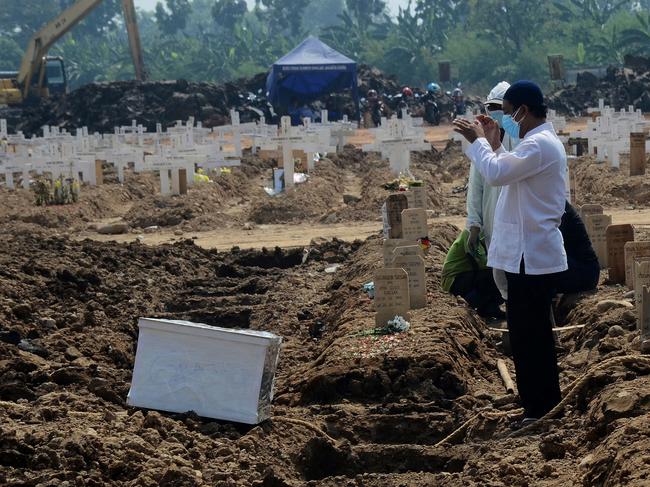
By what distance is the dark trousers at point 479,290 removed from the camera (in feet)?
37.0

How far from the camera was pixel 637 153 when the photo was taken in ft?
71.6

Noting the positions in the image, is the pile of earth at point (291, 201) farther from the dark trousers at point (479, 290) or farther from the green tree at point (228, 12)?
the green tree at point (228, 12)

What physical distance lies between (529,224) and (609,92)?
44768 mm

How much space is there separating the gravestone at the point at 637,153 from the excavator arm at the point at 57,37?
32471mm

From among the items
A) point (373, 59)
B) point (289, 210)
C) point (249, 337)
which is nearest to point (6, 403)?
point (249, 337)

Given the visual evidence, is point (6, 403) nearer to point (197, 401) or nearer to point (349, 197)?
point (197, 401)

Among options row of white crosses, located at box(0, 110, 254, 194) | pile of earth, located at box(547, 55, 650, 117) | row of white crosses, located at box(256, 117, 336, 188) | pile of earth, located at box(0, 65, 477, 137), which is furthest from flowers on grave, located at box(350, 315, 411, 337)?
pile of earth, located at box(0, 65, 477, 137)

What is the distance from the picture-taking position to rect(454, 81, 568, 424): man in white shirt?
23.6 feet

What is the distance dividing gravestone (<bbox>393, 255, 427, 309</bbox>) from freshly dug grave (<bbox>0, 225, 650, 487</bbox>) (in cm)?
11

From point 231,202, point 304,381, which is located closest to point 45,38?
point 231,202

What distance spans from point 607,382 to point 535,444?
2.21ft

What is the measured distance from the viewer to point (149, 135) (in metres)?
32.9

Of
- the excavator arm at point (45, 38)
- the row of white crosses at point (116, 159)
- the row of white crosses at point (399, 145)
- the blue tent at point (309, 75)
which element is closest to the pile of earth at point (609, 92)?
the blue tent at point (309, 75)

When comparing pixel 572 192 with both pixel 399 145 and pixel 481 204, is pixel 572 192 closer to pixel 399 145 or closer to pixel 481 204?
pixel 481 204
